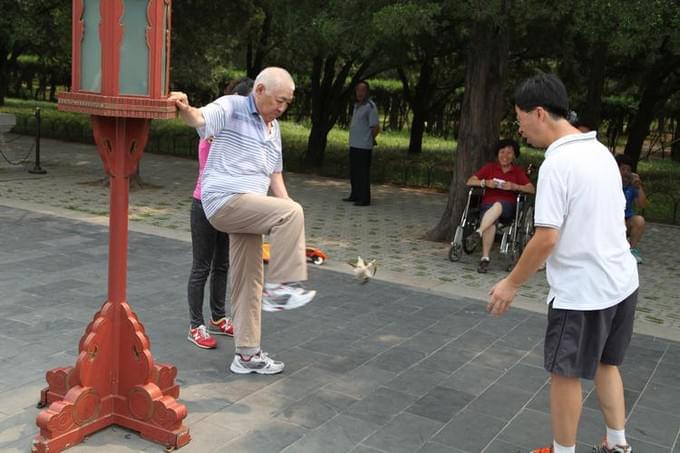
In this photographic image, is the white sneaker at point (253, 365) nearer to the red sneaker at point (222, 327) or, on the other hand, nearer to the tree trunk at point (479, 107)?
the red sneaker at point (222, 327)

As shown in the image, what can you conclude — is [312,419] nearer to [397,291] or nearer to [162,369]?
[162,369]

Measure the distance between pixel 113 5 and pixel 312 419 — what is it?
2.31 m

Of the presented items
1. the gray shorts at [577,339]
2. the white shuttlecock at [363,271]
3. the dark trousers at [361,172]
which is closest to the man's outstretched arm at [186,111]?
the gray shorts at [577,339]

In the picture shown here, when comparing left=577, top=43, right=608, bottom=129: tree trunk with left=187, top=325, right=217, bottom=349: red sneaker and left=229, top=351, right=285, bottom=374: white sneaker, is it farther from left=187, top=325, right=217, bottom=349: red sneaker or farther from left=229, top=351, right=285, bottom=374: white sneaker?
left=229, top=351, right=285, bottom=374: white sneaker

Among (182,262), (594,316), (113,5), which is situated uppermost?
(113,5)

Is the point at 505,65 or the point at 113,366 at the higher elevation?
the point at 505,65

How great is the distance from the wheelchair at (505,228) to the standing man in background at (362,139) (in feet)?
12.6

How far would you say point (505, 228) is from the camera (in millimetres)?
8805

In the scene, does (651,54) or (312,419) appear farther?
(651,54)

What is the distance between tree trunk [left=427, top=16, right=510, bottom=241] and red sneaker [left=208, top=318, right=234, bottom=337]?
16.4ft

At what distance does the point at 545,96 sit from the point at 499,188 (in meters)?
5.36

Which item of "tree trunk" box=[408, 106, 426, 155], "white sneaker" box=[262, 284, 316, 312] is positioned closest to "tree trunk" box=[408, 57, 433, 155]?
"tree trunk" box=[408, 106, 426, 155]

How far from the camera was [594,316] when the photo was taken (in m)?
3.52

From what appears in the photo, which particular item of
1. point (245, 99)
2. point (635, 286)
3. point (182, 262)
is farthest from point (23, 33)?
point (635, 286)
